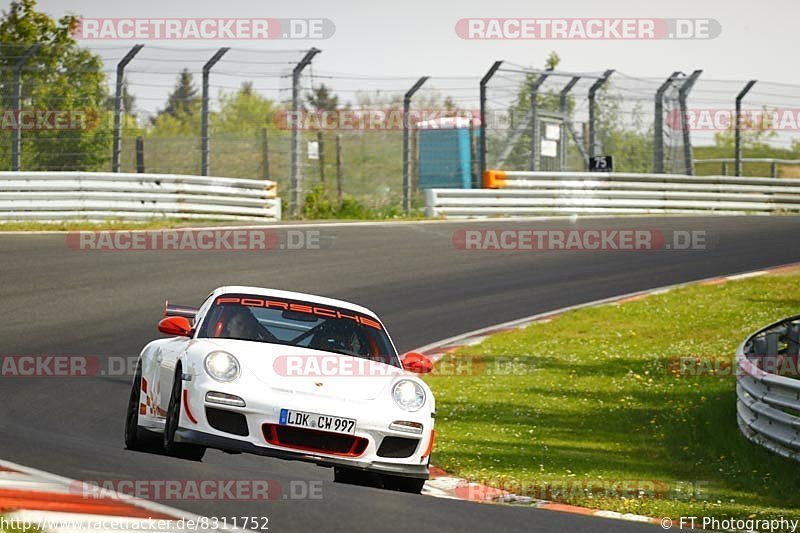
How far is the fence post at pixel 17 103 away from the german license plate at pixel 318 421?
16.7m

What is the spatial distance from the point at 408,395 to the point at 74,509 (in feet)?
10.2

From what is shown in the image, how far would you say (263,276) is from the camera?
699 inches

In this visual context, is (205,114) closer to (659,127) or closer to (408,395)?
(659,127)

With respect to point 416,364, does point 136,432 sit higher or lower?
lower

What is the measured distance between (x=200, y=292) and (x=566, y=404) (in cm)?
613

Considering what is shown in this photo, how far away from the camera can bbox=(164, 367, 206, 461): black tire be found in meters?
7.82

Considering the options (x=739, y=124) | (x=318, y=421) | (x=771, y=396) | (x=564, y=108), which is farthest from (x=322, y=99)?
(x=318, y=421)

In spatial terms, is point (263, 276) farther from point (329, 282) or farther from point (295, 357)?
point (295, 357)

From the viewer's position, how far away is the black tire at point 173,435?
7.82 metres

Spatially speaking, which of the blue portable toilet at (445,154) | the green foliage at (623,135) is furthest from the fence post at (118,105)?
the green foliage at (623,135)

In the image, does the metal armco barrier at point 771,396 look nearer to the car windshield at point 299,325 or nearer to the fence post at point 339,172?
the car windshield at point 299,325

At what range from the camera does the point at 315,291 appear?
56.4ft

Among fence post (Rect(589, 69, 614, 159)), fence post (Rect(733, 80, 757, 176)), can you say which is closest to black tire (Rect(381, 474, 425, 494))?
fence post (Rect(589, 69, 614, 159))

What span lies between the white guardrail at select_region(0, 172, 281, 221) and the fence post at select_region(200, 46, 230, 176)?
1.23 m
